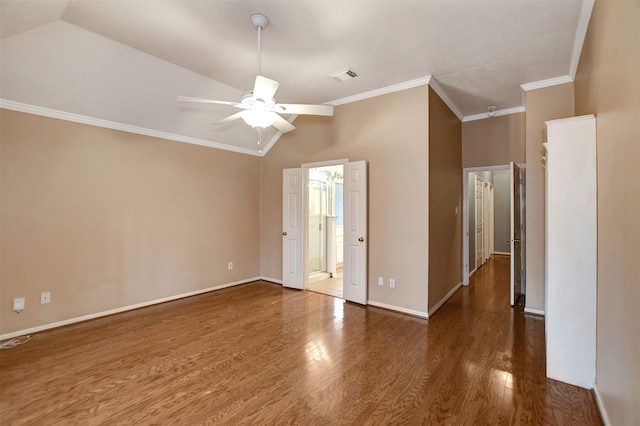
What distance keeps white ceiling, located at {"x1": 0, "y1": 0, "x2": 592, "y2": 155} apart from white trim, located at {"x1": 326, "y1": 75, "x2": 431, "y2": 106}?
0.09 ft

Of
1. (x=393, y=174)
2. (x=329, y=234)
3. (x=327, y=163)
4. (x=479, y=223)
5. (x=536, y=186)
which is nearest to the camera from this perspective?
(x=536, y=186)

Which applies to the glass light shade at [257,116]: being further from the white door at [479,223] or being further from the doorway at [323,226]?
the white door at [479,223]

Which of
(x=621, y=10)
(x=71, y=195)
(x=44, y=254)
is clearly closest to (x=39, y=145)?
(x=71, y=195)

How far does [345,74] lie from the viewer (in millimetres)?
3670

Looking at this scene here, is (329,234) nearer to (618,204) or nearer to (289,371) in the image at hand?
(289,371)

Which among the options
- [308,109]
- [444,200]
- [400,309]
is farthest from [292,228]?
[308,109]

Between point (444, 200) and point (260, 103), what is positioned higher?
point (260, 103)

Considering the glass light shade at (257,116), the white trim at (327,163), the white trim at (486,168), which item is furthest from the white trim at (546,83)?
the glass light shade at (257,116)

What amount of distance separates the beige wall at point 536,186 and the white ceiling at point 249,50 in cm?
Answer: 27

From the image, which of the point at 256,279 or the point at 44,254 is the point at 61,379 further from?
the point at 256,279

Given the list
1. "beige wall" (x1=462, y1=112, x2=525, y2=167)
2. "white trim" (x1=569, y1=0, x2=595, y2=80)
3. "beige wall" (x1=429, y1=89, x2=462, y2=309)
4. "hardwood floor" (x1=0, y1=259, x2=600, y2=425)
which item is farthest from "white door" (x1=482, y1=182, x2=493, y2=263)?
"white trim" (x1=569, y1=0, x2=595, y2=80)

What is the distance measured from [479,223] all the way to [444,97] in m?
3.69

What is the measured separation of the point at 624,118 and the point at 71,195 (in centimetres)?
506

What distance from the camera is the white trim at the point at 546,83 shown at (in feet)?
12.2
